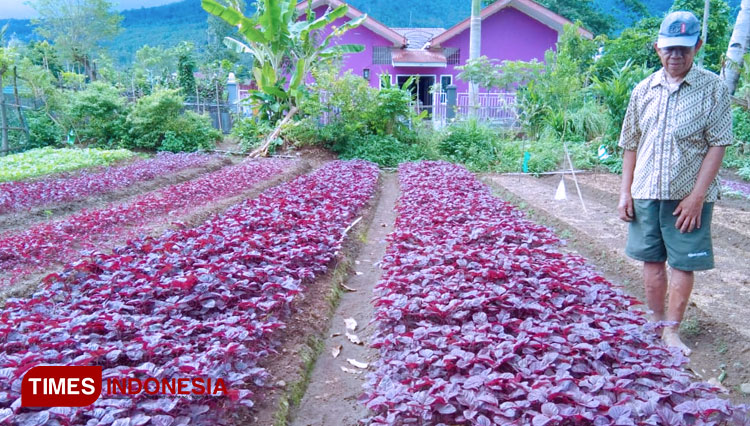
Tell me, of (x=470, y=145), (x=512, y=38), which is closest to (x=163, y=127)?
(x=470, y=145)

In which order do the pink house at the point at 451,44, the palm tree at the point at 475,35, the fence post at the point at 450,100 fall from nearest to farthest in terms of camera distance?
the palm tree at the point at 475,35 → the fence post at the point at 450,100 → the pink house at the point at 451,44

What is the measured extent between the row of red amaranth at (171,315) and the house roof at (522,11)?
21572 millimetres

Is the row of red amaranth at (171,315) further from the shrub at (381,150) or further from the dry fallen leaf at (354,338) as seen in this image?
the shrub at (381,150)

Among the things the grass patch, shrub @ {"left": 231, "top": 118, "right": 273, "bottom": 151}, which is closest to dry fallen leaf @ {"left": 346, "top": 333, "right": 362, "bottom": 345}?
the grass patch

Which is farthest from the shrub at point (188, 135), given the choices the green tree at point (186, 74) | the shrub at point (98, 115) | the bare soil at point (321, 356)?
the bare soil at point (321, 356)

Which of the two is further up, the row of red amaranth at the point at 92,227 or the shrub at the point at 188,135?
the shrub at the point at 188,135

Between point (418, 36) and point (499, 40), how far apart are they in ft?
15.6

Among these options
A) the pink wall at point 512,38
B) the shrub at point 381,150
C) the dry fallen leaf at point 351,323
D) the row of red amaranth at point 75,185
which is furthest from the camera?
the pink wall at point 512,38

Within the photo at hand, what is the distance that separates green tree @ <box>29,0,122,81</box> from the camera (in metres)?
36.1

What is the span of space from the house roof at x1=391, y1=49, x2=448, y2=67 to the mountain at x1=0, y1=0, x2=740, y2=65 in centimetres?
2358

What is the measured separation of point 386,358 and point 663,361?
1.50 meters

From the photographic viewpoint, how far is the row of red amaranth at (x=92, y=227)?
4910mm

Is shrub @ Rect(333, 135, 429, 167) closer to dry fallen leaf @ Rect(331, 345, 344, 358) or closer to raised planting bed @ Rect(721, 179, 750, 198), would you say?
raised planting bed @ Rect(721, 179, 750, 198)

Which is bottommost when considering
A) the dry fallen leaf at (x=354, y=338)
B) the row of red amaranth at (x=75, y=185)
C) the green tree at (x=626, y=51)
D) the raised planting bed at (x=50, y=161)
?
the dry fallen leaf at (x=354, y=338)
